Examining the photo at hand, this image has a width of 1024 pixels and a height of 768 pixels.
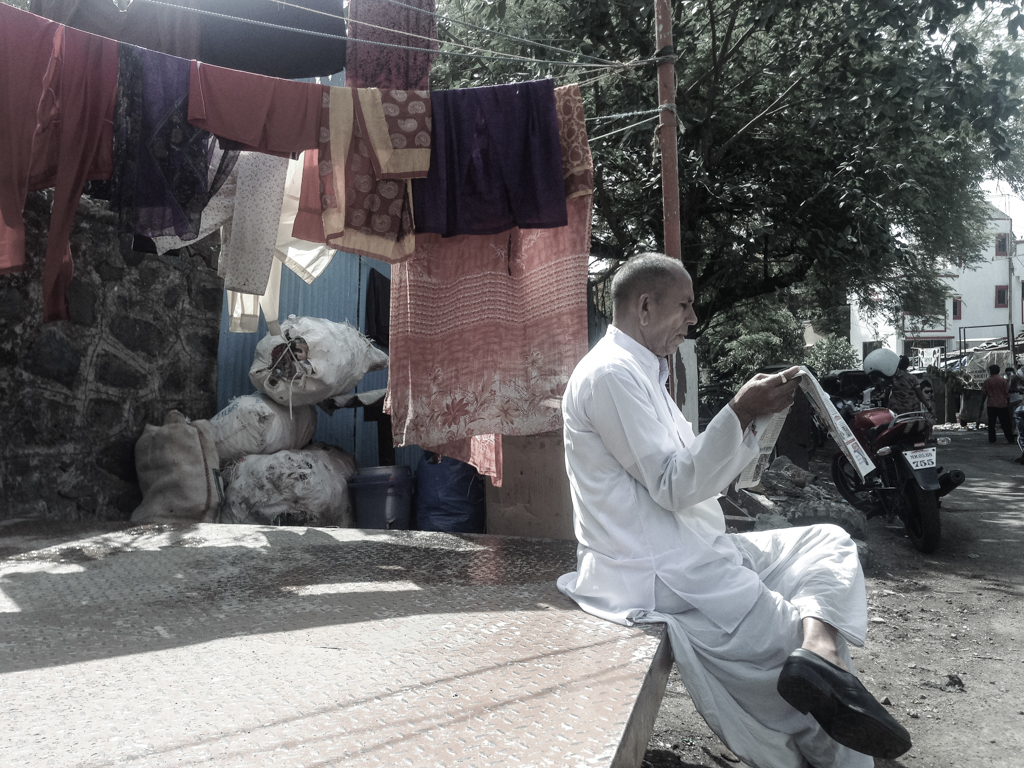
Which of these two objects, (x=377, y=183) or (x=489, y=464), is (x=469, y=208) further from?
(x=489, y=464)

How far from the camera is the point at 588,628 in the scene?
7.40 feet

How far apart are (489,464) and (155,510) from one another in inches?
75.6

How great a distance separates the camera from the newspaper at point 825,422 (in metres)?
2.24

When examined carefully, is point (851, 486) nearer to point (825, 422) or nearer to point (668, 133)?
point (668, 133)

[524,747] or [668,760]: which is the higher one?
[524,747]

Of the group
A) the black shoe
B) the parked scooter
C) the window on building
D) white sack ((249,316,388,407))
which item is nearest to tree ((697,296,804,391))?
the parked scooter

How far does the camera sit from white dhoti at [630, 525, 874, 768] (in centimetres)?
211

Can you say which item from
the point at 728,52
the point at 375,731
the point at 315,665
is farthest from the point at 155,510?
→ the point at 728,52

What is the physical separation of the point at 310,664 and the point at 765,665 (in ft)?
3.79

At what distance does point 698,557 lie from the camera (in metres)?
2.22

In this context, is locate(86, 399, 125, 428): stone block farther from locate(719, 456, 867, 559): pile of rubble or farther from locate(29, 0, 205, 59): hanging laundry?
locate(719, 456, 867, 559): pile of rubble

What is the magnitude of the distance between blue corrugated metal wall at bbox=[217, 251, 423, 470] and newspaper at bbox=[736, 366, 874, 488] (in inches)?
165

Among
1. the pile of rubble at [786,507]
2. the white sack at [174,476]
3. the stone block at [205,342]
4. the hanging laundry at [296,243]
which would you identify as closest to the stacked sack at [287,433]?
the white sack at [174,476]

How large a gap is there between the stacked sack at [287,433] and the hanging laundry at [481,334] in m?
1.21
